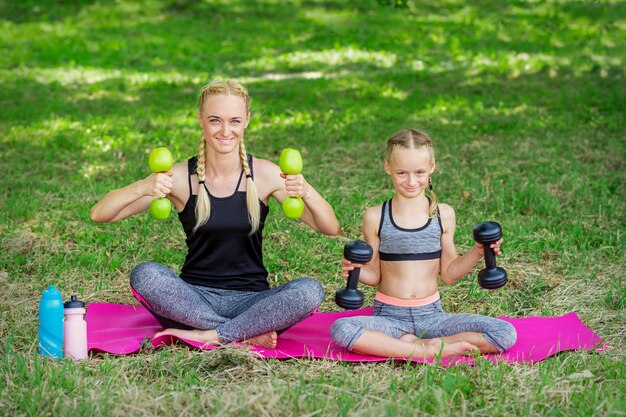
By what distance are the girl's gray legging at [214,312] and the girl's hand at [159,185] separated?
0.46 metres

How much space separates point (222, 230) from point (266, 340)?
27.5 inches

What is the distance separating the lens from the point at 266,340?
5.19 m

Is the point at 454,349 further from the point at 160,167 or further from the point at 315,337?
the point at 160,167

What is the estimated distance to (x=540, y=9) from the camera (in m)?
18.5

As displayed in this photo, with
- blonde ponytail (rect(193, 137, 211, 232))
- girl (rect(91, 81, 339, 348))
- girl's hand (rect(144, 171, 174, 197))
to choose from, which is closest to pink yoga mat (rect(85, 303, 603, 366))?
girl (rect(91, 81, 339, 348))

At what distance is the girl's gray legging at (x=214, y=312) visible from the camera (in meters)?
5.14

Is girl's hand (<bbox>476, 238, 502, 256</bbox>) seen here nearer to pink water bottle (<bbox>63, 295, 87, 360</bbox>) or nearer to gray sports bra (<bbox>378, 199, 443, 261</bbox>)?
gray sports bra (<bbox>378, 199, 443, 261</bbox>)

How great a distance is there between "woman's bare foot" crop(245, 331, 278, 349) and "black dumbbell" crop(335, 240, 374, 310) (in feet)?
1.43

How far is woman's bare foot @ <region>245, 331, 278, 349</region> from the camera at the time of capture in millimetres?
5188

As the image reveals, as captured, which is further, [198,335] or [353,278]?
[198,335]

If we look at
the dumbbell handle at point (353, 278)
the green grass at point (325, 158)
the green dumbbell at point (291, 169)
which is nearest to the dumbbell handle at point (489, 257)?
the green grass at point (325, 158)

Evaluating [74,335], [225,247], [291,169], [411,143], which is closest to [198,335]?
[225,247]

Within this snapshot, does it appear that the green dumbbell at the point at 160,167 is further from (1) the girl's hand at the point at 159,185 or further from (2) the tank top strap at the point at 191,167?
(2) the tank top strap at the point at 191,167

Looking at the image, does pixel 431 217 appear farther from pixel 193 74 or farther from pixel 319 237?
pixel 193 74
